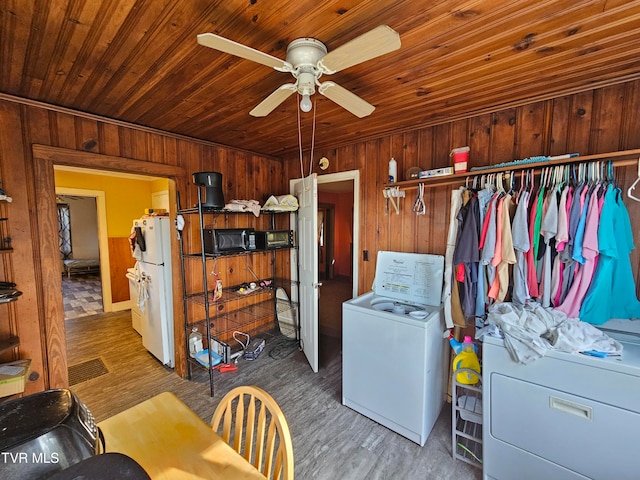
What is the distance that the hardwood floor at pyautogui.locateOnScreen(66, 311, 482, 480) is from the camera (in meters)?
1.69

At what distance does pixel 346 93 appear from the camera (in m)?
1.34

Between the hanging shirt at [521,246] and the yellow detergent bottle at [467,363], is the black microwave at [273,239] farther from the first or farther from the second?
the hanging shirt at [521,246]

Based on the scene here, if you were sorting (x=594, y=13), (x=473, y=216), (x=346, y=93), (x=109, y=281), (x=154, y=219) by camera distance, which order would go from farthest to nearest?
(x=109, y=281) < (x=154, y=219) < (x=473, y=216) < (x=346, y=93) < (x=594, y=13)

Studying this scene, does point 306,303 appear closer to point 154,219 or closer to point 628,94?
point 154,219

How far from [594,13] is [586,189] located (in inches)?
35.6

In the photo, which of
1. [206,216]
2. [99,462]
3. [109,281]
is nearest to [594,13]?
[99,462]

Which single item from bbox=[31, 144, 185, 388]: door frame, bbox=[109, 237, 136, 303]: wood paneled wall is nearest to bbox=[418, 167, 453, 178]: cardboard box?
bbox=[31, 144, 185, 388]: door frame

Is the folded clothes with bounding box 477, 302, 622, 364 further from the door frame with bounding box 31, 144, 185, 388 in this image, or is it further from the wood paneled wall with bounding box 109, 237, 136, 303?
the wood paneled wall with bounding box 109, 237, 136, 303

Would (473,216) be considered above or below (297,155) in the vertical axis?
below

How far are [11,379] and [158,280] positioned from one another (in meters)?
1.22

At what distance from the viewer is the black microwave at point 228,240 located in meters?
2.41

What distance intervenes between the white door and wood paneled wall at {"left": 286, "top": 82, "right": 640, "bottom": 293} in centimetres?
47

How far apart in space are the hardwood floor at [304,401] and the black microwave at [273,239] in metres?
1.23

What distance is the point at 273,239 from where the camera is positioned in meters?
2.89
